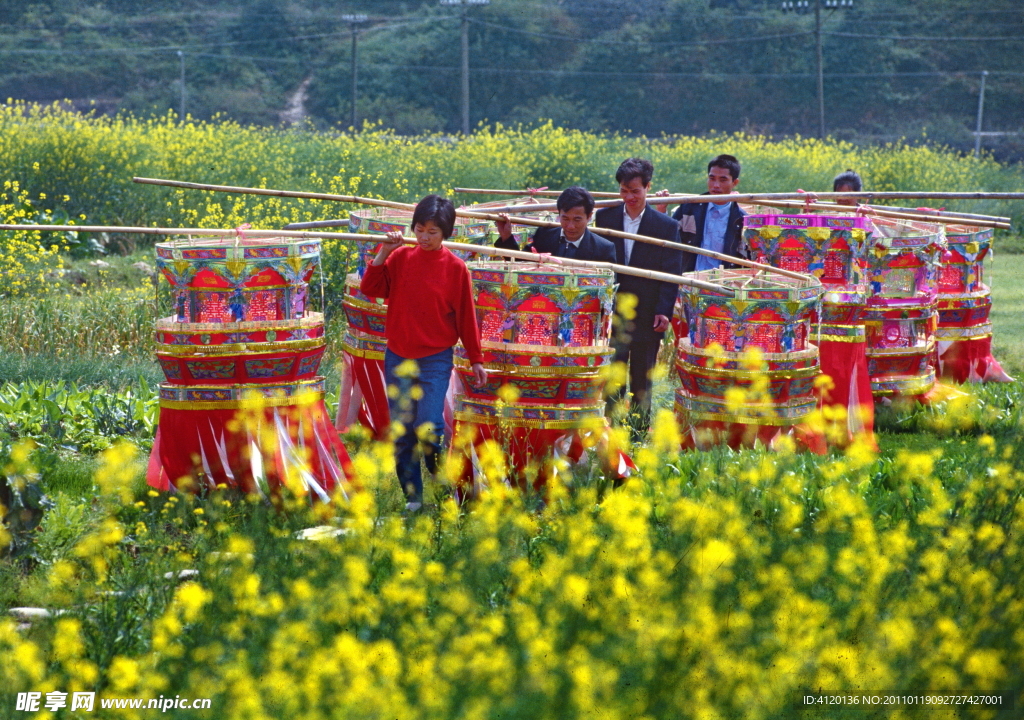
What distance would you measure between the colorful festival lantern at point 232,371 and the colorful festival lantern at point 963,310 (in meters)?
5.44

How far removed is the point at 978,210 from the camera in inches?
945

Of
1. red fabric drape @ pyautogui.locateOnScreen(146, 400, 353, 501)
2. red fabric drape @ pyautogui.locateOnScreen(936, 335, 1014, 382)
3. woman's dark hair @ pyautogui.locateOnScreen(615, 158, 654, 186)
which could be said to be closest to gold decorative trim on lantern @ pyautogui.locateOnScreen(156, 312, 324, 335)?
red fabric drape @ pyautogui.locateOnScreen(146, 400, 353, 501)

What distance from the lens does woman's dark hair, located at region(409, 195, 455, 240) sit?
562 cm

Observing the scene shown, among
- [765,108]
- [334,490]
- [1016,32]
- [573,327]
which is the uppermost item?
[1016,32]

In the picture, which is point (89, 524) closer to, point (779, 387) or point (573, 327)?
point (573, 327)

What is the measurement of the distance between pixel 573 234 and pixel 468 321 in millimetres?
1124

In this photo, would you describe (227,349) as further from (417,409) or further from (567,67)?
(567,67)

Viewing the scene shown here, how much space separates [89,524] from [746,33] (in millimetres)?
45498

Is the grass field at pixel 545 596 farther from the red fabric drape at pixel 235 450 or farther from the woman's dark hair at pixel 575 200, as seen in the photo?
the woman's dark hair at pixel 575 200

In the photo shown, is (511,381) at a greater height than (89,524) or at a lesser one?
greater

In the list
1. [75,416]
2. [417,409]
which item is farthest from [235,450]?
[75,416]

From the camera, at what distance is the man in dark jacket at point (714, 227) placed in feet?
25.7

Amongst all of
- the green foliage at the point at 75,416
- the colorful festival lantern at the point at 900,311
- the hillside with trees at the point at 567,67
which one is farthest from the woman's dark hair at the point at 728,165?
the hillside with trees at the point at 567,67

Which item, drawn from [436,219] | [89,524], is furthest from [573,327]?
[89,524]
